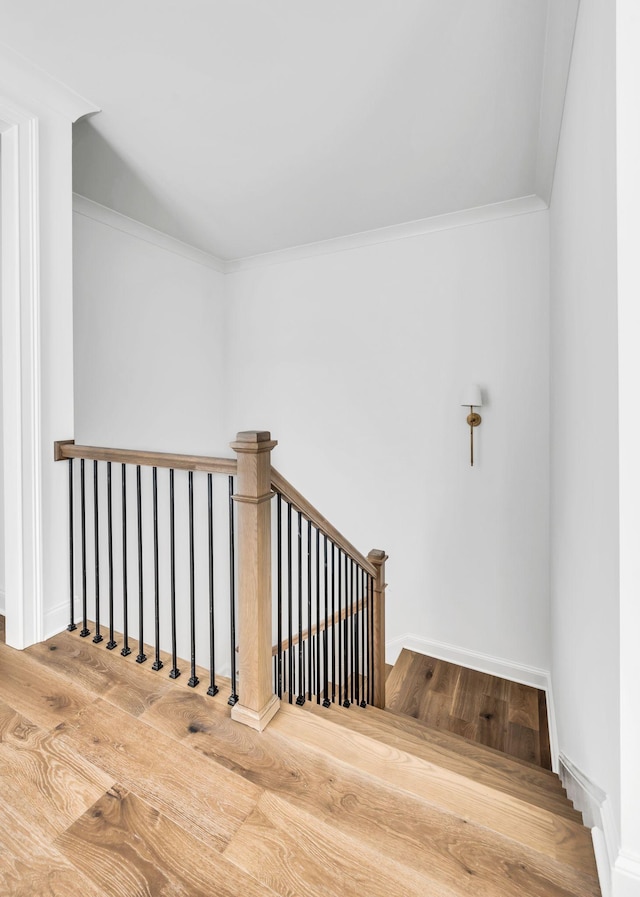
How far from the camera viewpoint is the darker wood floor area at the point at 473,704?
2625mm

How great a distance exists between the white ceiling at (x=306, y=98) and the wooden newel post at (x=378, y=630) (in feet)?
7.37

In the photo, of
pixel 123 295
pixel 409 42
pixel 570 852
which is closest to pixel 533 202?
pixel 409 42

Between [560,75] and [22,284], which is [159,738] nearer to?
[22,284]

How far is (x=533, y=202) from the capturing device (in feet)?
9.35

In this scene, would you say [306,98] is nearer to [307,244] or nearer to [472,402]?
[307,244]

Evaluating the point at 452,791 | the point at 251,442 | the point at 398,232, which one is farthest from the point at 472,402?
the point at 452,791

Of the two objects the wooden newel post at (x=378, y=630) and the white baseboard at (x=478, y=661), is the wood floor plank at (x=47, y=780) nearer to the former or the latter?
the wooden newel post at (x=378, y=630)

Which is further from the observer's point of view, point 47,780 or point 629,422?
point 47,780

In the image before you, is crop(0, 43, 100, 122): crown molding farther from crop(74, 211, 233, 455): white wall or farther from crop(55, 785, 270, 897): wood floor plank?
crop(55, 785, 270, 897): wood floor plank

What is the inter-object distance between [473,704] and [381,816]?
82.9 inches

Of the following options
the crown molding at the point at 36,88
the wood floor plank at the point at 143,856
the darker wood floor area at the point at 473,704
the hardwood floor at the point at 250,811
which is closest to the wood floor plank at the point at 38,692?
the hardwood floor at the point at 250,811

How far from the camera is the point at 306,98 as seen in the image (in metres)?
1.99

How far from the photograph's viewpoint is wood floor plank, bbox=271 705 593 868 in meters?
1.08

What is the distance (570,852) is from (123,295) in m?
3.44
